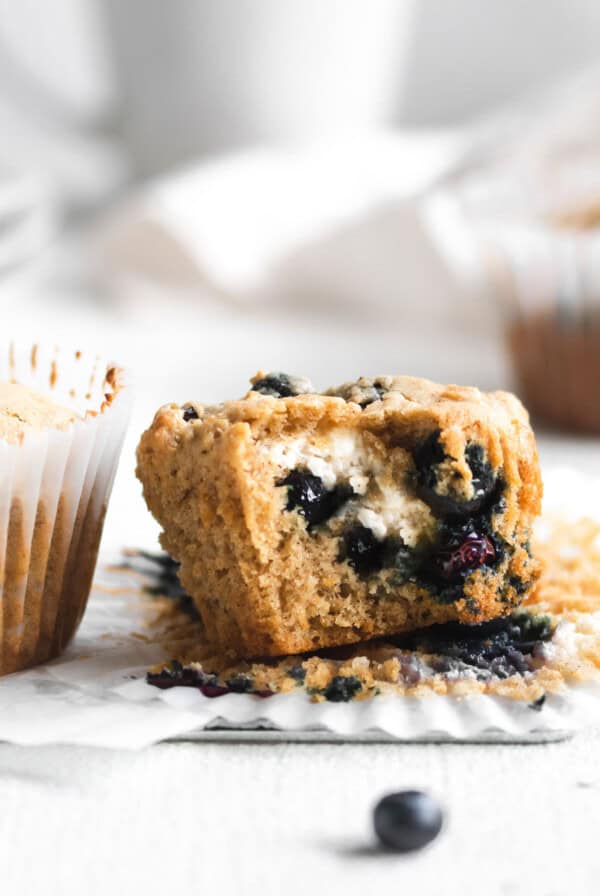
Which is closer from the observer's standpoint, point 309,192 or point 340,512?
point 340,512

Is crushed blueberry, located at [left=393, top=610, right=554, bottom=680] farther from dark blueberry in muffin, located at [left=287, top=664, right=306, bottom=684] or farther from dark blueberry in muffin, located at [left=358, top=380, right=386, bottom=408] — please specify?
dark blueberry in muffin, located at [left=358, top=380, right=386, bottom=408]

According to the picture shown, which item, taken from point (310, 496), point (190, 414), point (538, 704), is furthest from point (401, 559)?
point (190, 414)

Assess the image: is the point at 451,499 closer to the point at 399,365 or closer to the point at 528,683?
the point at 528,683

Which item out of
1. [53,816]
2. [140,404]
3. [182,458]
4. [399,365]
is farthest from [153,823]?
[399,365]

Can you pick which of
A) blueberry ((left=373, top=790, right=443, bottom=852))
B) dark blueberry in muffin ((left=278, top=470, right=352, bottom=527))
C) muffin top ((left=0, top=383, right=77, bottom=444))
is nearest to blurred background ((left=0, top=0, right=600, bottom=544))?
muffin top ((left=0, top=383, right=77, bottom=444))

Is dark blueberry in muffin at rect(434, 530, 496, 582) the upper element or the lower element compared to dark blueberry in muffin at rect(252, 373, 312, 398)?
lower

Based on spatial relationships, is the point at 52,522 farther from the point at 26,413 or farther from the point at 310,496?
the point at 310,496
